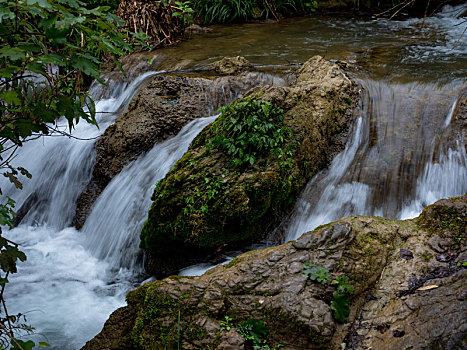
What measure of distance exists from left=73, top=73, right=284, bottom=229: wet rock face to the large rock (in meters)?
2.91

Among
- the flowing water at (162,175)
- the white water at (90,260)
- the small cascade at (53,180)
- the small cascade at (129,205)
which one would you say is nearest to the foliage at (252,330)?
the flowing water at (162,175)

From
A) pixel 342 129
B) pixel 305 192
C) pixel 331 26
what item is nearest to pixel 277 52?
pixel 331 26

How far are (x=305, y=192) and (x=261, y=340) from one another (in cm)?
235

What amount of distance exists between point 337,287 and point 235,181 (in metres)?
1.68

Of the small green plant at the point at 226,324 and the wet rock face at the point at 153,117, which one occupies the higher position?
the wet rock face at the point at 153,117

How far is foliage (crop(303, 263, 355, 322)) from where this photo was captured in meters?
2.50

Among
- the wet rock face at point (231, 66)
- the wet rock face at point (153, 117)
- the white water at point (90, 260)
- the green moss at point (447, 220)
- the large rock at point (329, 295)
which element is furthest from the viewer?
the wet rock face at point (231, 66)

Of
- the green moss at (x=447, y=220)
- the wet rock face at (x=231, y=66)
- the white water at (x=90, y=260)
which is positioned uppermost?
the wet rock face at (x=231, y=66)

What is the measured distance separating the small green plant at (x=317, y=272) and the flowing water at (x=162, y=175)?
1.65 m

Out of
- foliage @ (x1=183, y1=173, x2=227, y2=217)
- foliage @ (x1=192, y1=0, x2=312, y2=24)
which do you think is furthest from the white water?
foliage @ (x1=192, y1=0, x2=312, y2=24)

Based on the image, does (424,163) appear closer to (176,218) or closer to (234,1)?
(176,218)

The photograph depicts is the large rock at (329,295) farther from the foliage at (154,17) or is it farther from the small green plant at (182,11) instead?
the small green plant at (182,11)

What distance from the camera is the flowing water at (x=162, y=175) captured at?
14.2 feet

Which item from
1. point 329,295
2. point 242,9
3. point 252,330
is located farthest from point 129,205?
point 242,9
